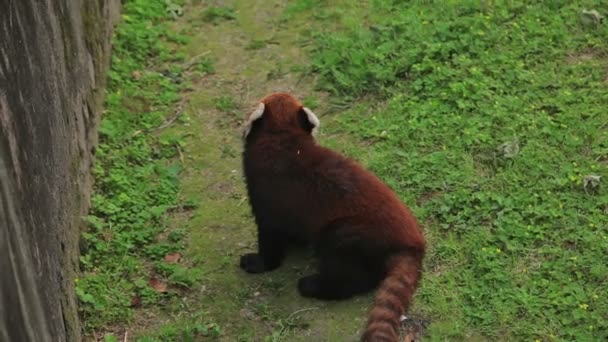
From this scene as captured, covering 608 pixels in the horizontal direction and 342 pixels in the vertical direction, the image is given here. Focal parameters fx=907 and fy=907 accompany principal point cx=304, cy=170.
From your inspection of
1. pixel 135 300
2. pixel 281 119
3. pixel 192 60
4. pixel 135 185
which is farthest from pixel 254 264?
pixel 192 60

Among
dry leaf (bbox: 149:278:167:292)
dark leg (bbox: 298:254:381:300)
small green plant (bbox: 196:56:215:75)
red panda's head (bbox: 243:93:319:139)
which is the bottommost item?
dry leaf (bbox: 149:278:167:292)

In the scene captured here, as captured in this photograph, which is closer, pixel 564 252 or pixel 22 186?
pixel 22 186

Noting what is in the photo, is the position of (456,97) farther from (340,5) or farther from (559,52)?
(340,5)

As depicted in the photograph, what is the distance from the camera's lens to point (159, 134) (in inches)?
259

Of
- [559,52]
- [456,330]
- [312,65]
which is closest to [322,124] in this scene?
[312,65]

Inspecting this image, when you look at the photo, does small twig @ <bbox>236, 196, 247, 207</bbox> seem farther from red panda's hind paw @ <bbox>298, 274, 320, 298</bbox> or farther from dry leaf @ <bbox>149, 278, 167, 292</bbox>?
red panda's hind paw @ <bbox>298, 274, 320, 298</bbox>

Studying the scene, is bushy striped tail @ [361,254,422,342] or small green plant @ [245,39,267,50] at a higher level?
small green plant @ [245,39,267,50]

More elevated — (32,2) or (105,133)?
(32,2)

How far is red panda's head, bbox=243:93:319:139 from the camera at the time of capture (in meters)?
5.14

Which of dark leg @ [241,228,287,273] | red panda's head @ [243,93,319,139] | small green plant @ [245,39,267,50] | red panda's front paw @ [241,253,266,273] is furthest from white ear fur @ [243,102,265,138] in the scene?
small green plant @ [245,39,267,50]

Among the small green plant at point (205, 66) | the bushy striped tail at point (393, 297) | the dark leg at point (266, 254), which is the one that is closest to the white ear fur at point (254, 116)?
the dark leg at point (266, 254)

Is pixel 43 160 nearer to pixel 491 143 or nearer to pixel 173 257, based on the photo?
pixel 173 257

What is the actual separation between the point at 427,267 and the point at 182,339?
1430 mm

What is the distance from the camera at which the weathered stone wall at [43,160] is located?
355 cm
